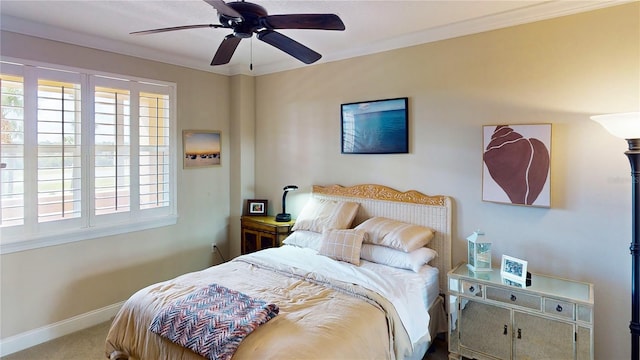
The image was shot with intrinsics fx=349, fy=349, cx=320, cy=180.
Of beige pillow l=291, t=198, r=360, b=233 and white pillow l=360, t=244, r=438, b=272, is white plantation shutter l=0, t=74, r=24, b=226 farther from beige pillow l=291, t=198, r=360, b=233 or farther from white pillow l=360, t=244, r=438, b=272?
white pillow l=360, t=244, r=438, b=272

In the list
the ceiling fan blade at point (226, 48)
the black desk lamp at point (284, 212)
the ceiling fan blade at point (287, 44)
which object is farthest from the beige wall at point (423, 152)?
the ceiling fan blade at point (226, 48)

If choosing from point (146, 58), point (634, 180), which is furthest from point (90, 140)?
point (634, 180)

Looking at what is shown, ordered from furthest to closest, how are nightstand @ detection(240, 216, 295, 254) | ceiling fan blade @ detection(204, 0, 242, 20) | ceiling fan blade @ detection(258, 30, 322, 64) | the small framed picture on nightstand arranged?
the small framed picture on nightstand
nightstand @ detection(240, 216, 295, 254)
ceiling fan blade @ detection(258, 30, 322, 64)
ceiling fan blade @ detection(204, 0, 242, 20)

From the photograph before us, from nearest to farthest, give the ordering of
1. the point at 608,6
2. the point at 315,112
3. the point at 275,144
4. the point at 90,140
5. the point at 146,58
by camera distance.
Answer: the point at 608,6
the point at 90,140
the point at 146,58
the point at 315,112
the point at 275,144

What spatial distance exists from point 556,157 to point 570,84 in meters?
0.52

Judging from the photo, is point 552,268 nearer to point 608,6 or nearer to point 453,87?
point 453,87

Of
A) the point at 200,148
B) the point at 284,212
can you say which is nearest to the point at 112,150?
the point at 200,148

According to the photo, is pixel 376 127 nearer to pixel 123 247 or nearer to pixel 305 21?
pixel 305 21

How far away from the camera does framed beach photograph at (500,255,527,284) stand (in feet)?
7.92

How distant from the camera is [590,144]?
7.93 feet

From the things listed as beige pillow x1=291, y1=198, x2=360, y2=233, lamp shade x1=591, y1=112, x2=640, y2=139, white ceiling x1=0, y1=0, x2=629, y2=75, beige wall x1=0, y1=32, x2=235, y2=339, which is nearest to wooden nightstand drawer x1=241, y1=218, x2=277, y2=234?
beige pillow x1=291, y1=198, x2=360, y2=233

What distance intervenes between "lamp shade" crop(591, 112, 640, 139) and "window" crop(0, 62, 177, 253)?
149 inches

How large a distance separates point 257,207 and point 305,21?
281 centimetres

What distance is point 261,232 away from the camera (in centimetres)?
397
